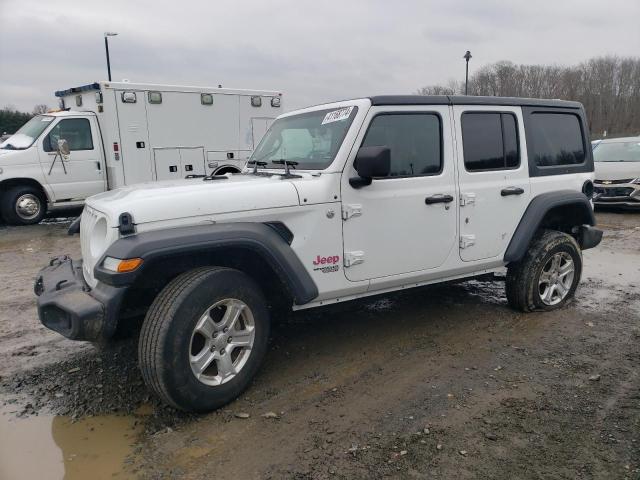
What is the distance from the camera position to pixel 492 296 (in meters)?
5.68

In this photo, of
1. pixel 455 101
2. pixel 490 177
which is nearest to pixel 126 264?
pixel 455 101

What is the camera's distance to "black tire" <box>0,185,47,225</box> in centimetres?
1033

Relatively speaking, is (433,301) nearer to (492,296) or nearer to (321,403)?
(492,296)

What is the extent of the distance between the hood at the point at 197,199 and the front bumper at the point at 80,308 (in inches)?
17.1

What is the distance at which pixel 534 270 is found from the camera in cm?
488

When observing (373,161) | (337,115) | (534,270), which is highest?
(337,115)

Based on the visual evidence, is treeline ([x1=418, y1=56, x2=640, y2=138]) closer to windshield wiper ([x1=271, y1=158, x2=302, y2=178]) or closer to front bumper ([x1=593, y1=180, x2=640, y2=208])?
front bumper ([x1=593, y1=180, x2=640, y2=208])

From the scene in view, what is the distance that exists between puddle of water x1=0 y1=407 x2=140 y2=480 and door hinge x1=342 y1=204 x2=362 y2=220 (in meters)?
1.90

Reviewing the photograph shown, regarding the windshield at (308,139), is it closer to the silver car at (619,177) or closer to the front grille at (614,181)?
the silver car at (619,177)

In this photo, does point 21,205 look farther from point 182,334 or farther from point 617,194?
point 617,194

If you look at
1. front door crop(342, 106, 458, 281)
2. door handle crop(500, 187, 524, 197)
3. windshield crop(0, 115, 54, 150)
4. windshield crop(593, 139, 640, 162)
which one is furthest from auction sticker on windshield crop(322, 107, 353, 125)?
windshield crop(593, 139, 640, 162)

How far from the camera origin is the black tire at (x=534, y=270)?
488 cm

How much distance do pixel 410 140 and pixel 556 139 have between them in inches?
74.0

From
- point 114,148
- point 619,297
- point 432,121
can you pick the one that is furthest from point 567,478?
point 114,148
